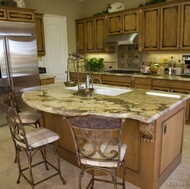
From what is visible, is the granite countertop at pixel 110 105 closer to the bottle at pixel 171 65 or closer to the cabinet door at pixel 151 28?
the bottle at pixel 171 65

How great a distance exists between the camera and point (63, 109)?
6.27ft

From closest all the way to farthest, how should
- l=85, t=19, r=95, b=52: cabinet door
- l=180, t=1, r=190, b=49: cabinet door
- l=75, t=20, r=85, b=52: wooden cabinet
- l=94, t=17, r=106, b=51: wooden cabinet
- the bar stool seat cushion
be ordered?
the bar stool seat cushion
l=180, t=1, r=190, b=49: cabinet door
l=94, t=17, r=106, b=51: wooden cabinet
l=85, t=19, r=95, b=52: cabinet door
l=75, t=20, r=85, b=52: wooden cabinet

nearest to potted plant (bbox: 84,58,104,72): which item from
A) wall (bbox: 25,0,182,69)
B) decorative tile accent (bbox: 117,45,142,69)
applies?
wall (bbox: 25,0,182,69)

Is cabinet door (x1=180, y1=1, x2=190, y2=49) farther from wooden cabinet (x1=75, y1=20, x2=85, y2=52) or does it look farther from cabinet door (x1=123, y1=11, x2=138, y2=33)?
wooden cabinet (x1=75, y1=20, x2=85, y2=52)

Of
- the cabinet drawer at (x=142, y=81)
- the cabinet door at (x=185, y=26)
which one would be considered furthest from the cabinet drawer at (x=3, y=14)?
the cabinet door at (x=185, y=26)

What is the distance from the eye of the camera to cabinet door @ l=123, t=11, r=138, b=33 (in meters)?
4.57

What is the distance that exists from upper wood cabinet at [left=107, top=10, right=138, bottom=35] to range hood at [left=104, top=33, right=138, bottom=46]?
12 cm

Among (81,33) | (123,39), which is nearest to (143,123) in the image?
(123,39)

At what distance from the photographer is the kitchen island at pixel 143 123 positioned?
1836mm

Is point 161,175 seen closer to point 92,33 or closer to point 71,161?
point 71,161

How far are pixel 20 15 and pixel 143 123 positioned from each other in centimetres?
362

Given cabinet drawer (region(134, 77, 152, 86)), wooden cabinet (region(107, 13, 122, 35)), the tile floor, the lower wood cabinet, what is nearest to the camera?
the tile floor

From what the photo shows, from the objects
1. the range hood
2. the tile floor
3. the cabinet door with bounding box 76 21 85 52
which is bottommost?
the tile floor

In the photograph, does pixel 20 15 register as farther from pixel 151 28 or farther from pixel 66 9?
pixel 151 28
